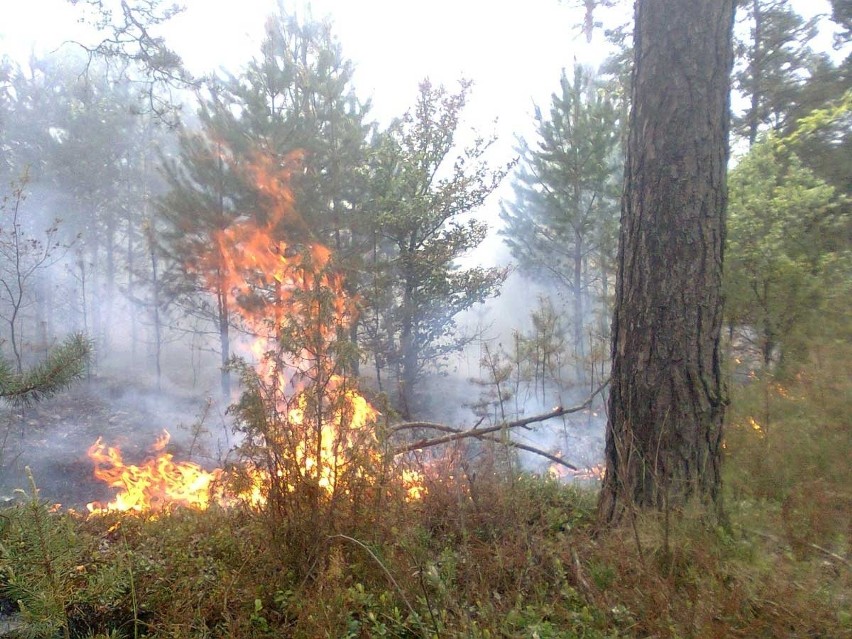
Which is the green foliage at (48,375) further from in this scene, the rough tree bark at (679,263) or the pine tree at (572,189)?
the pine tree at (572,189)

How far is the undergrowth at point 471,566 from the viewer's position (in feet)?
7.53

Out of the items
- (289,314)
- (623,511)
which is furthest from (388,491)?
(623,511)

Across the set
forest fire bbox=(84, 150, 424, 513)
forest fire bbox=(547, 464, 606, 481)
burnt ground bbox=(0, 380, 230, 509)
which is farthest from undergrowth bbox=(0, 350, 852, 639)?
burnt ground bbox=(0, 380, 230, 509)

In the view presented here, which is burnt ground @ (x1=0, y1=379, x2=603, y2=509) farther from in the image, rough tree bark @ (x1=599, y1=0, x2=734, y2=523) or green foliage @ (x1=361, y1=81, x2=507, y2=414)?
rough tree bark @ (x1=599, y1=0, x2=734, y2=523)

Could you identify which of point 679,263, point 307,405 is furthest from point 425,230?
point 307,405

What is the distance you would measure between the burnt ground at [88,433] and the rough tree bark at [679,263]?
7.35 metres

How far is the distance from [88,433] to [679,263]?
1637 cm

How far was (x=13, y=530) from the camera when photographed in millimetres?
2562

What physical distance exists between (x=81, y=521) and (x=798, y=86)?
14.4 m

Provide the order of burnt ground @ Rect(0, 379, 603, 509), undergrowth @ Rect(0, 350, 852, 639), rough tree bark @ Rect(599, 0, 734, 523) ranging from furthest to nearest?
1. burnt ground @ Rect(0, 379, 603, 509)
2. rough tree bark @ Rect(599, 0, 734, 523)
3. undergrowth @ Rect(0, 350, 852, 639)

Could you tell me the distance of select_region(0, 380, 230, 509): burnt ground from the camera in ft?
38.8

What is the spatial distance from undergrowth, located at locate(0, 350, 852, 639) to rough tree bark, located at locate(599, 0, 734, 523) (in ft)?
1.56

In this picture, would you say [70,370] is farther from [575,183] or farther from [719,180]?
[575,183]

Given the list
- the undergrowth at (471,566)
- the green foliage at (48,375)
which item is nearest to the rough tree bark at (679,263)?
the undergrowth at (471,566)
